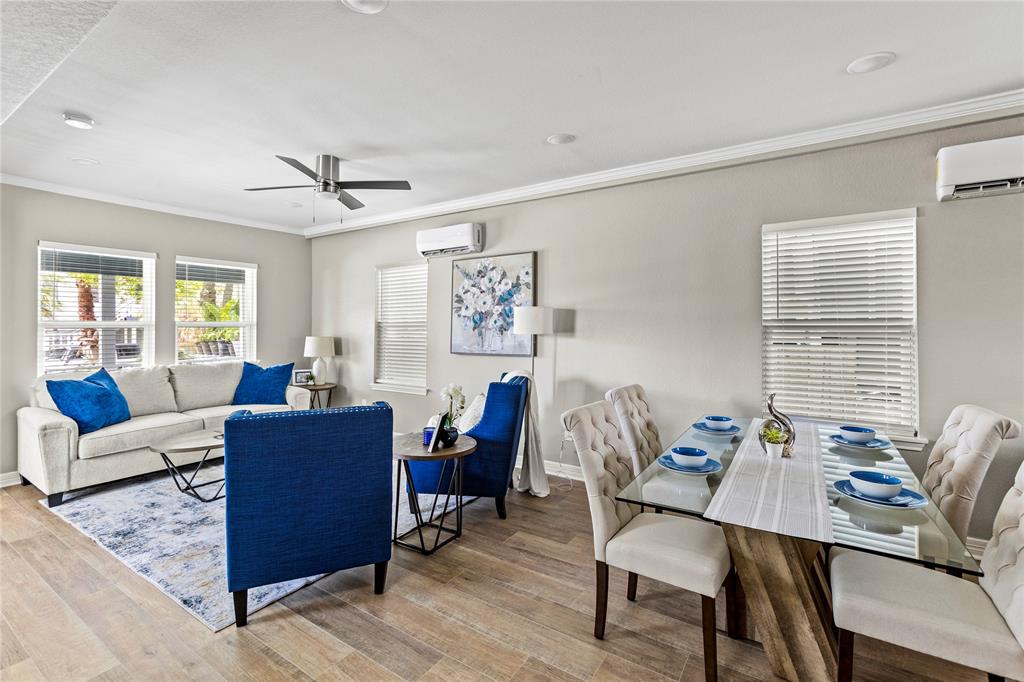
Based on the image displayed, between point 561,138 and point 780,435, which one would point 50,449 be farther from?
point 780,435

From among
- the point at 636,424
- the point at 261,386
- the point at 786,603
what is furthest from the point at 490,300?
the point at 786,603

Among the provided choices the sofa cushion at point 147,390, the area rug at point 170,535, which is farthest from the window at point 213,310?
the area rug at point 170,535

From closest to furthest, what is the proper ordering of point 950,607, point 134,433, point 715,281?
point 950,607 < point 715,281 < point 134,433

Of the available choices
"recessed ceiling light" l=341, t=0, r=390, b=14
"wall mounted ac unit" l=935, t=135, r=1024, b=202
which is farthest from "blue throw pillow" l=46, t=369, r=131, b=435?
"wall mounted ac unit" l=935, t=135, r=1024, b=202

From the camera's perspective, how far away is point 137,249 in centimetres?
488

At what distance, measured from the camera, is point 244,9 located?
200 centimetres

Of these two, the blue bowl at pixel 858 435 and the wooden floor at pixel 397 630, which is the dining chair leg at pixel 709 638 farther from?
the blue bowl at pixel 858 435

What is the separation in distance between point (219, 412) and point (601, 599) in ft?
14.2

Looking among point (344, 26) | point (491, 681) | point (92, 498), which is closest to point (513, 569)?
point (491, 681)

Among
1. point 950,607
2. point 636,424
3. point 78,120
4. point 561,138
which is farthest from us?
point 561,138

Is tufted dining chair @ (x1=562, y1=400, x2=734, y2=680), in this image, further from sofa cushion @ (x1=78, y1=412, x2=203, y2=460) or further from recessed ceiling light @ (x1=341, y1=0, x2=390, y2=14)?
sofa cushion @ (x1=78, y1=412, x2=203, y2=460)

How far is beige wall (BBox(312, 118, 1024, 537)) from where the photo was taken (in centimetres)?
281

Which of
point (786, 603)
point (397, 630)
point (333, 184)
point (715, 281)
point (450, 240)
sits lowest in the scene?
point (397, 630)

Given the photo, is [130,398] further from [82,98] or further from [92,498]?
[82,98]
